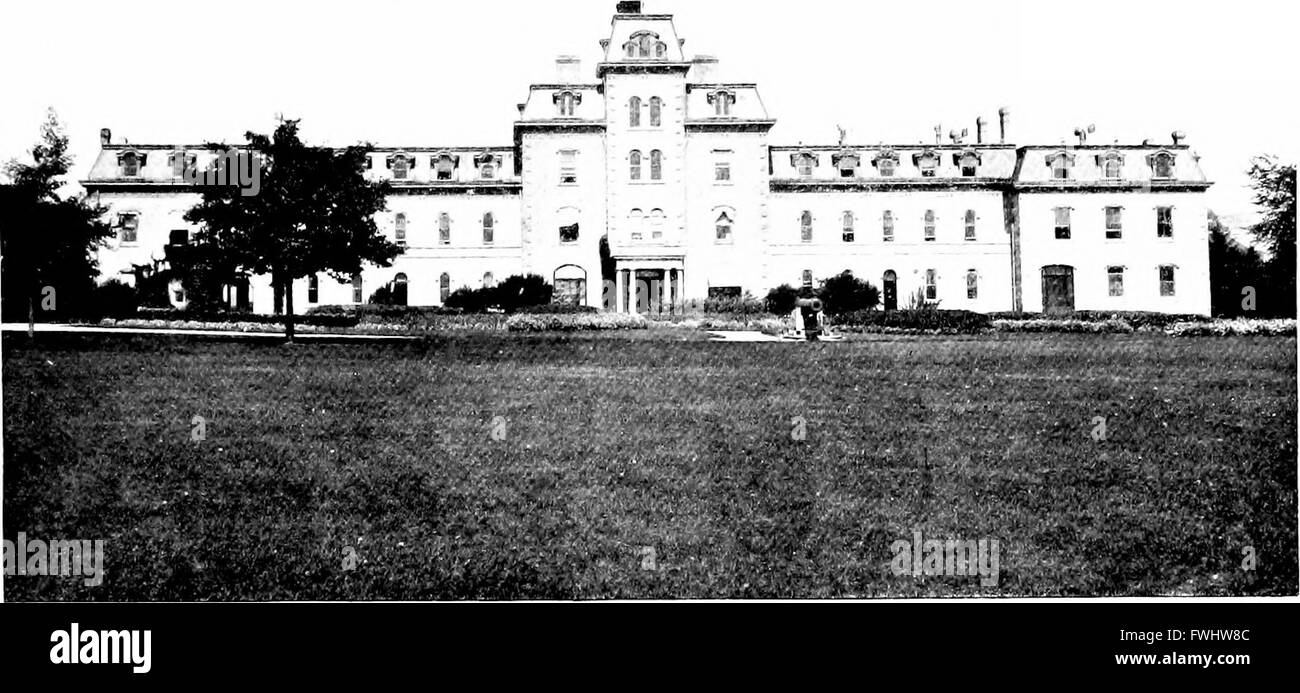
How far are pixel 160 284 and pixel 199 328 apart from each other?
756 centimetres

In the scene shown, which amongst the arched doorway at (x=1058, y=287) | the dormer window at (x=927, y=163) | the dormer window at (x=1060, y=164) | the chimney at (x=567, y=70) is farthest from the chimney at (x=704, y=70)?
the arched doorway at (x=1058, y=287)

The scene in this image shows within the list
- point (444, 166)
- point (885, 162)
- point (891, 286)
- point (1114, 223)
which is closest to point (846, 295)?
point (891, 286)

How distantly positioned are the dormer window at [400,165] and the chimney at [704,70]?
11425 mm

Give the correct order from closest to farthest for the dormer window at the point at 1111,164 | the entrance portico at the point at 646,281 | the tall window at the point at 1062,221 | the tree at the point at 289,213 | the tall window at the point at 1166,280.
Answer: the tree at the point at 289,213 → the entrance portico at the point at 646,281 → the tall window at the point at 1166,280 → the dormer window at the point at 1111,164 → the tall window at the point at 1062,221

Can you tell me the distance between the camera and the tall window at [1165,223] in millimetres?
37469

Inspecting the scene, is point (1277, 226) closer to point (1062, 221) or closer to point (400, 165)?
point (1062, 221)

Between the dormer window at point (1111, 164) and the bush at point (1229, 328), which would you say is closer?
the bush at point (1229, 328)

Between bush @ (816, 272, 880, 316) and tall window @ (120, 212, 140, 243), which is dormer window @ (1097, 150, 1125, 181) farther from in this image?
tall window @ (120, 212, 140, 243)

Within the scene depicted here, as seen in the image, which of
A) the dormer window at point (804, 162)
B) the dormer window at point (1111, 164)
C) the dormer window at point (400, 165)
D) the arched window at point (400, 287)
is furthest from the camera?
the dormer window at point (804, 162)

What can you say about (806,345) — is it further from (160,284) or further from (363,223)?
(160,284)

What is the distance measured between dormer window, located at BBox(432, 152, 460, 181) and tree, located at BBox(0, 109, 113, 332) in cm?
2783

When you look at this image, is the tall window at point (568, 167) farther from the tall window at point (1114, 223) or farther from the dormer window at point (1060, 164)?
the tall window at point (1114, 223)

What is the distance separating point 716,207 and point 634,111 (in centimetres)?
466

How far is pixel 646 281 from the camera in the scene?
121 feet
